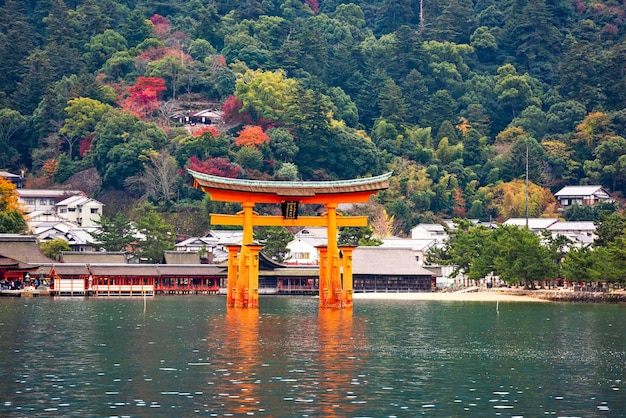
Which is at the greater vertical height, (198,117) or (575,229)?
(198,117)

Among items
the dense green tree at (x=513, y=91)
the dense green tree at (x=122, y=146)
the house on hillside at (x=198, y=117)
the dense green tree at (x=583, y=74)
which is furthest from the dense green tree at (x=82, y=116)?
the dense green tree at (x=583, y=74)

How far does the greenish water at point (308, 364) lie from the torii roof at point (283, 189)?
5.71 metres

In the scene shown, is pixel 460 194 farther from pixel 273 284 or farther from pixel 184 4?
pixel 184 4

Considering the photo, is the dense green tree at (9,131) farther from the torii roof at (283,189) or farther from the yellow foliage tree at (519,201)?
the torii roof at (283,189)

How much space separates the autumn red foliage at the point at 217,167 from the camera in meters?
108

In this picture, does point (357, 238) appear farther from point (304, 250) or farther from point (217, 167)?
point (217, 167)

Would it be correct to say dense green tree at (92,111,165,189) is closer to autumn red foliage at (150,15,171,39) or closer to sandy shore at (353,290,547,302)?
autumn red foliage at (150,15,171,39)

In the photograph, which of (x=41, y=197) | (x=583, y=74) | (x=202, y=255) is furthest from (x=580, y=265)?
(x=583, y=74)

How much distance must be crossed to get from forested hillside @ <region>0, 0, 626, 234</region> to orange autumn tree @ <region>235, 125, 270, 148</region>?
0.50ft

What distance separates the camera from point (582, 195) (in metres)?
116

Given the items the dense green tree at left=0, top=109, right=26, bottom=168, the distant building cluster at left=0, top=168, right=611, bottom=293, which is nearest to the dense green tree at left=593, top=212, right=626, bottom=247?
the distant building cluster at left=0, top=168, right=611, bottom=293

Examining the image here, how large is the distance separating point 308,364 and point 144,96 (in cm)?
8720

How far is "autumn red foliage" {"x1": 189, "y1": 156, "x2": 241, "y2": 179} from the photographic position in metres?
108

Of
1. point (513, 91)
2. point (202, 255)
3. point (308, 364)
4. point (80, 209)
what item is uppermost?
point (513, 91)
